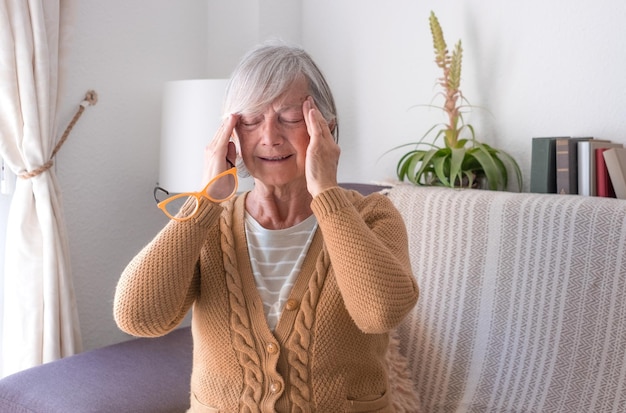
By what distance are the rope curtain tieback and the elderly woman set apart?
113cm

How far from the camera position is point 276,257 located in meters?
1.44

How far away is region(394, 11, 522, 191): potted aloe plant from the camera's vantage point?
218cm

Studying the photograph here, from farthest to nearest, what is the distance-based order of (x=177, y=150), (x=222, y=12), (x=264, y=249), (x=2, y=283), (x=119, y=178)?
(x=222, y=12), (x=119, y=178), (x=177, y=150), (x=2, y=283), (x=264, y=249)

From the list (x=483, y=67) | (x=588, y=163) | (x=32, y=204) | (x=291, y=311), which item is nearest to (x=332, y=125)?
(x=291, y=311)

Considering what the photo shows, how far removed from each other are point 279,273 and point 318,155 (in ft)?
0.81

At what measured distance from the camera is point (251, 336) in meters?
1.35

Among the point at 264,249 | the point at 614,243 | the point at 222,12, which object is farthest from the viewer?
the point at 222,12

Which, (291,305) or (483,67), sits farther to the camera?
(483,67)

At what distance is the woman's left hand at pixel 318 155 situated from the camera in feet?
4.40

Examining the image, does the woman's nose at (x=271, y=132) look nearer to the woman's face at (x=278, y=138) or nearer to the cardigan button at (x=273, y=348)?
the woman's face at (x=278, y=138)

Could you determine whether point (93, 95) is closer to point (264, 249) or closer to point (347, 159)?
point (347, 159)

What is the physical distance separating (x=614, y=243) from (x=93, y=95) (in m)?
1.83

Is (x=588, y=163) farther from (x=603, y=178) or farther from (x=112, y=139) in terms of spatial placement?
(x=112, y=139)

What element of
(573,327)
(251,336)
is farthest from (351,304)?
(573,327)
